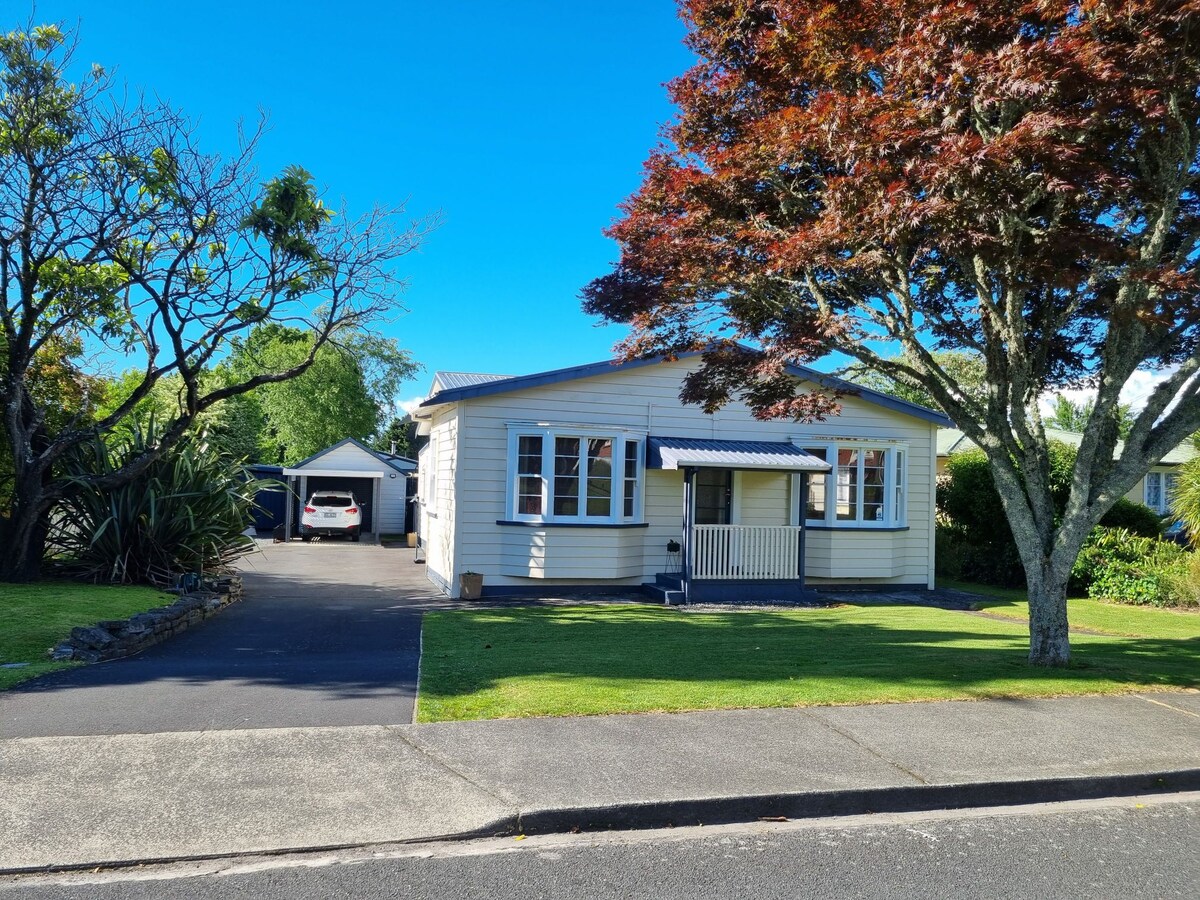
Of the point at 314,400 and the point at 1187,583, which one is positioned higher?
the point at 314,400

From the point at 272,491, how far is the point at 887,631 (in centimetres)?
2632

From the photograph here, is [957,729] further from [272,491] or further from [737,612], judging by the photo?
[272,491]

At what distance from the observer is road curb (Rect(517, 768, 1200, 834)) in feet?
15.8

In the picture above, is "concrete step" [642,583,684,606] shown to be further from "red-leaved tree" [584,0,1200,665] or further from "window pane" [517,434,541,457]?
"red-leaved tree" [584,0,1200,665]

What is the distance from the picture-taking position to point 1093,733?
6.50m

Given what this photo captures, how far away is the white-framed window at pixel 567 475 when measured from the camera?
49.9ft

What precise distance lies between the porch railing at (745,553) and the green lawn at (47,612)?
833 centimetres

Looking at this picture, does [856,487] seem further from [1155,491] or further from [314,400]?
[314,400]

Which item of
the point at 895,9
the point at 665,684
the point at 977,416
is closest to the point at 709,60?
the point at 895,9

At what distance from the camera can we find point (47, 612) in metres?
10.6

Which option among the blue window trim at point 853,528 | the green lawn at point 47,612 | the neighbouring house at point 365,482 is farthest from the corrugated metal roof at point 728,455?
A: the neighbouring house at point 365,482

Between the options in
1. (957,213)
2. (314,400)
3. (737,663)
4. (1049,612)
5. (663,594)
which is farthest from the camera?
(314,400)

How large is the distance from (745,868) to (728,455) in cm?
1142

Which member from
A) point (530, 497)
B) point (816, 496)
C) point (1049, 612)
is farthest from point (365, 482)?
point (1049, 612)
